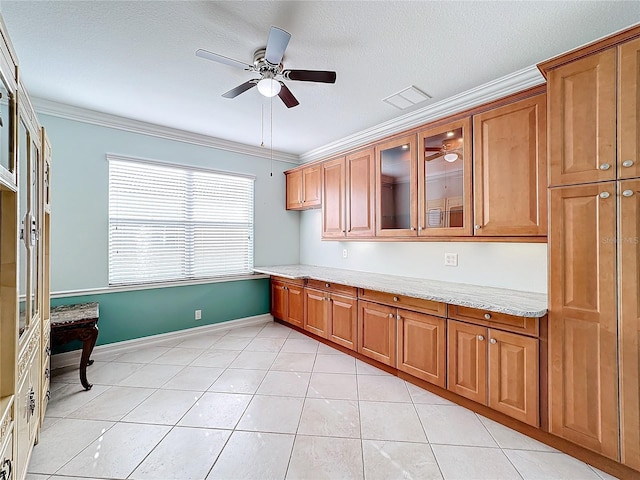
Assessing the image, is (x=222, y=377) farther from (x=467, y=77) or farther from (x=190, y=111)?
(x=467, y=77)

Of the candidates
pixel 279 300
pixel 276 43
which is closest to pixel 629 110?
pixel 276 43

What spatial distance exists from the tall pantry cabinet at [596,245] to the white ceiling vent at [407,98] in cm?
98

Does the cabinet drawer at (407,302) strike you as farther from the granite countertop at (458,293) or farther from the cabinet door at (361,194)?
the cabinet door at (361,194)

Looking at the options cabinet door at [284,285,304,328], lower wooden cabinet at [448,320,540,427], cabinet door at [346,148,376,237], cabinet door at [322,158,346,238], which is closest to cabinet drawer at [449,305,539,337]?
lower wooden cabinet at [448,320,540,427]

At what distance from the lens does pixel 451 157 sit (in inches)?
100

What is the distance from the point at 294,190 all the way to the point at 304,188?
0.26 metres

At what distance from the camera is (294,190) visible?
442 cm

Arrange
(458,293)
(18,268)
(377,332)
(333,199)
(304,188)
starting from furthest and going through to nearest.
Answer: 1. (304,188)
2. (333,199)
3. (377,332)
4. (458,293)
5. (18,268)

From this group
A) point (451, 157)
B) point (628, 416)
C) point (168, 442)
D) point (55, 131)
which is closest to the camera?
point (628, 416)

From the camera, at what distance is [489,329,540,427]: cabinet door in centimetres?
185

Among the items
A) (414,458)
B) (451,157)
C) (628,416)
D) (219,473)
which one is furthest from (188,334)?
(628,416)

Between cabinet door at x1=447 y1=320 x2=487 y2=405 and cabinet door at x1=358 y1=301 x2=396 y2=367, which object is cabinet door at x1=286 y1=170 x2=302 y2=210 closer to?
cabinet door at x1=358 y1=301 x2=396 y2=367

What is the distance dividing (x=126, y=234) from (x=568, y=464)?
13.8 ft

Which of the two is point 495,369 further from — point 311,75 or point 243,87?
point 243,87
